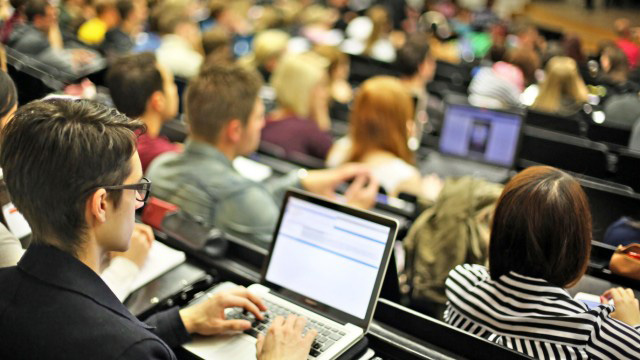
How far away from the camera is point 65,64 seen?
443 cm

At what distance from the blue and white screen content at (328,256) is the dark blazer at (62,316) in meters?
0.53

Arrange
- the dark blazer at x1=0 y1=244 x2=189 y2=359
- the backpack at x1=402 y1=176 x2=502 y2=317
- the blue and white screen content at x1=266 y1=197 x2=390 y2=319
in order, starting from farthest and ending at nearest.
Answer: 1. the backpack at x1=402 y1=176 x2=502 y2=317
2. the blue and white screen content at x1=266 y1=197 x2=390 y2=319
3. the dark blazer at x1=0 y1=244 x2=189 y2=359

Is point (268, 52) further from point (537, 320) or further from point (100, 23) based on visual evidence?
point (537, 320)

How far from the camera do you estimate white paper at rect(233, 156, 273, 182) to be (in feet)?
9.14

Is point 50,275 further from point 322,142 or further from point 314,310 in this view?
point 322,142

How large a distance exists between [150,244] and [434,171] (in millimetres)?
2232

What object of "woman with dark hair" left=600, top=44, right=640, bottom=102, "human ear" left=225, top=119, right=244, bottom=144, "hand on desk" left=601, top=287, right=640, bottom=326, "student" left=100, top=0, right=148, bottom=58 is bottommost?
"hand on desk" left=601, top=287, right=640, bottom=326

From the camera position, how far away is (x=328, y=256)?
5.67 ft

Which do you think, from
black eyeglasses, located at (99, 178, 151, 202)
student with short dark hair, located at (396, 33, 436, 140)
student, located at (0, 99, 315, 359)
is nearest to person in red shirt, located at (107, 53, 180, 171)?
black eyeglasses, located at (99, 178, 151, 202)

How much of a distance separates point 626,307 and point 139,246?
1255 mm

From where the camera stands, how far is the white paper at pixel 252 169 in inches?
110

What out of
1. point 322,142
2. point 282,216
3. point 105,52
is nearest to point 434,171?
point 322,142

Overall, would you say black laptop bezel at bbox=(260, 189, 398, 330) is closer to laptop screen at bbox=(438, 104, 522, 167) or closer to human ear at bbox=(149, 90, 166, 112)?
human ear at bbox=(149, 90, 166, 112)

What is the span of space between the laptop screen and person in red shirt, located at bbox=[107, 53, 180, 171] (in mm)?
1764
